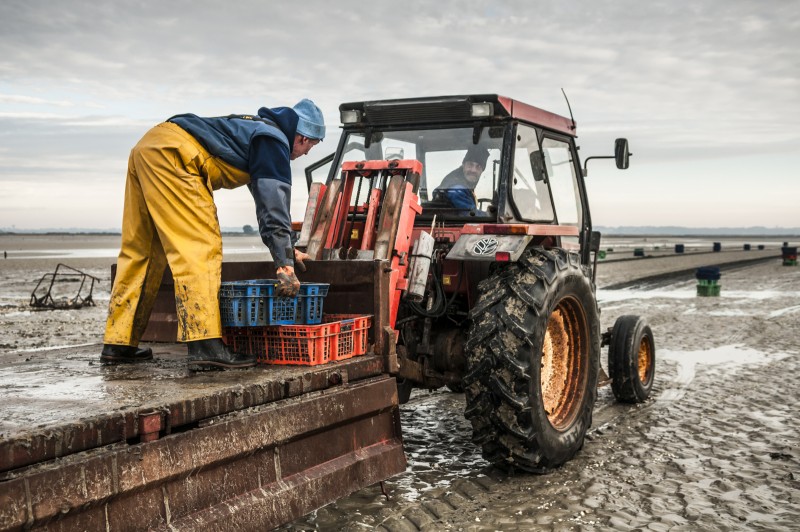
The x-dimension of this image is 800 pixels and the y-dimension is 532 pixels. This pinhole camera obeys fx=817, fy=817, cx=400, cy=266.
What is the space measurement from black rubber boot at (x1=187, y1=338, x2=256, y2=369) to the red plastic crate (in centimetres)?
49

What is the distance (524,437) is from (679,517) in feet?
3.12

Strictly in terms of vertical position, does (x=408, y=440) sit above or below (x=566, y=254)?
below

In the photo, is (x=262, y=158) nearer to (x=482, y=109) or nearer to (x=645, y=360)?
(x=482, y=109)

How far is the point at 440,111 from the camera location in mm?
6051

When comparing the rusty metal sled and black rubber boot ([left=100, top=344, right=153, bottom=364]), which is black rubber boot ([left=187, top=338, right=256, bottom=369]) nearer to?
black rubber boot ([left=100, top=344, right=153, bottom=364])

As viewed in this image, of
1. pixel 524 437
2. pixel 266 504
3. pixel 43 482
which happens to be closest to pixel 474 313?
pixel 524 437

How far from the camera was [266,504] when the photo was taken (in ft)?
11.9

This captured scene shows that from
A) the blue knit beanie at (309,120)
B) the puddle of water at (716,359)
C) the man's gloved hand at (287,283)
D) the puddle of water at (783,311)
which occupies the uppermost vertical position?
the blue knit beanie at (309,120)

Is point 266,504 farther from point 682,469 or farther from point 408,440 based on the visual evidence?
point 682,469

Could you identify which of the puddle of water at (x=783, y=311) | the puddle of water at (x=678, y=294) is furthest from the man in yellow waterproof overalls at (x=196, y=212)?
the puddle of water at (x=678, y=294)

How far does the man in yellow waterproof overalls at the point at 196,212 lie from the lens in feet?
13.8

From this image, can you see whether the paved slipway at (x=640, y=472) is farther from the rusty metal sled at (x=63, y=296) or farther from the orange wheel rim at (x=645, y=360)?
the rusty metal sled at (x=63, y=296)

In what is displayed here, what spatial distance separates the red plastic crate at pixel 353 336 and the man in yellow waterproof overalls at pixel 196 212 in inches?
14.0

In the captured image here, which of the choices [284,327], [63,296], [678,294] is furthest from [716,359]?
[63,296]
